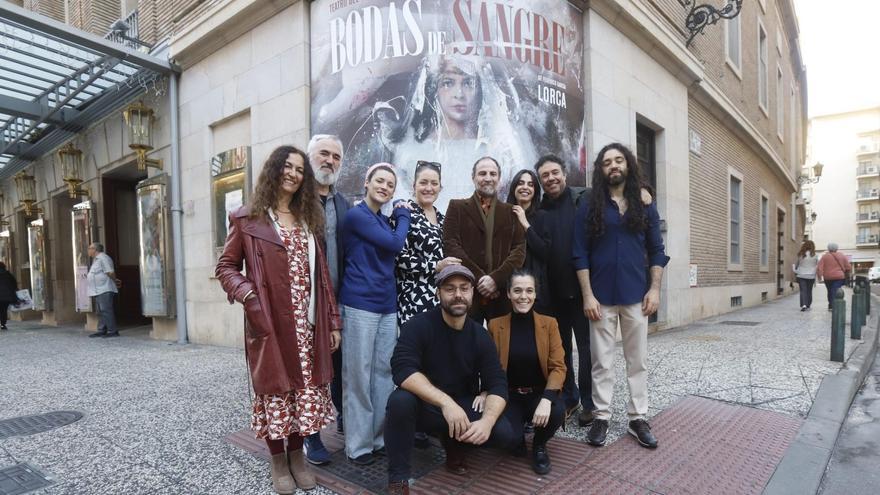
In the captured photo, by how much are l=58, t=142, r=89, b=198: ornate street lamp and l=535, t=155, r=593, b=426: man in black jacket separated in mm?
12356

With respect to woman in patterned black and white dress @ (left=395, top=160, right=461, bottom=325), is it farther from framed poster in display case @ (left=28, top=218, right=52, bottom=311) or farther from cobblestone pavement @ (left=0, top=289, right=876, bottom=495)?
framed poster in display case @ (left=28, top=218, right=52, bottom=311)

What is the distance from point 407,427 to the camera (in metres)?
2.52

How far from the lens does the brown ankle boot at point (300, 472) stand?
2.65 meters

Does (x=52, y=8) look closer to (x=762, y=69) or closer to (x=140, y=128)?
(x=140, y=128)

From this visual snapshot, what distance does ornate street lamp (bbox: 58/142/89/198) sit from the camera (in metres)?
11.2

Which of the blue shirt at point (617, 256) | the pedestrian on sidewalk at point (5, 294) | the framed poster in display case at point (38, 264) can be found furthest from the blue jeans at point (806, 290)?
the pedestrian on sidewalk at point (5, 294)

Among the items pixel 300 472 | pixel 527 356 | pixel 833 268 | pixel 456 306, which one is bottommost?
pixel 300 472

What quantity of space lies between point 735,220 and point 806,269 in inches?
78.0

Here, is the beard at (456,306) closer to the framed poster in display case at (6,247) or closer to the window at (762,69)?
the window at (762,69)

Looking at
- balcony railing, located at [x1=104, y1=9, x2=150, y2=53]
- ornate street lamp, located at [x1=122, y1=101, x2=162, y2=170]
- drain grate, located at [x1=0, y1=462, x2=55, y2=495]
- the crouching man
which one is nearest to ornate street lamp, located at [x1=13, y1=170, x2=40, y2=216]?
balcony railing, located at [x1=104, y1=9, x2=150, y2=53]

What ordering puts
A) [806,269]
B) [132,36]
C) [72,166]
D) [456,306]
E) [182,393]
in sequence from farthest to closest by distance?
[806,269] → [72,166] → [132,36] → [182,393] → [456,306]

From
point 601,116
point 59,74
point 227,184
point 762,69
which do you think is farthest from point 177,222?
point 762,69

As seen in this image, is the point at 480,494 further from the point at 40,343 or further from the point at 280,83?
the point at 40,343

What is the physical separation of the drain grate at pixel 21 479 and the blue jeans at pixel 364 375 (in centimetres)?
180
